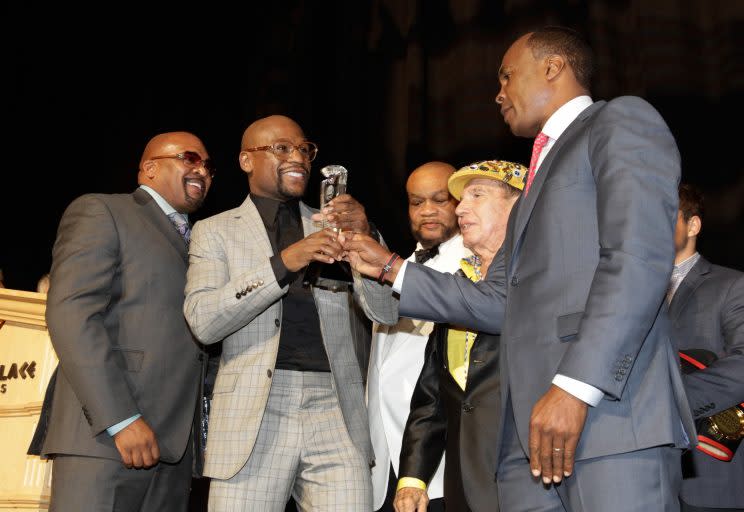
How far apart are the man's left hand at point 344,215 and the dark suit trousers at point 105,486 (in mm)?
1168

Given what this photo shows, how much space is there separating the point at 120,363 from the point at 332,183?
42.0 inches

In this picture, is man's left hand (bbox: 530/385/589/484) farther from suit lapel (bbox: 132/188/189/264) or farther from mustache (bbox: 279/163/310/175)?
suit lapel (bbox: 132/188/189/264)

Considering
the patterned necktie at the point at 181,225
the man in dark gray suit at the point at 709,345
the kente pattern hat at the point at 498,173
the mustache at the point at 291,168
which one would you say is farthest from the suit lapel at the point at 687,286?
the patterned necktie at the point at 181,225

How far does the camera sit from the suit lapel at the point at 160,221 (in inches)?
139

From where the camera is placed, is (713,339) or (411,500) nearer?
(411,500)

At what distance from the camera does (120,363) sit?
10.6 feet

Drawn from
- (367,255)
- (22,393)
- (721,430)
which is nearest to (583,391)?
(367,255)

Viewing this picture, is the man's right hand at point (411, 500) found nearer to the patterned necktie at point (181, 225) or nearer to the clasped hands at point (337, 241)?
the clasped hands at point (337, 241)

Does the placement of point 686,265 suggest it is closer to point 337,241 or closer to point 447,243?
point 447,243

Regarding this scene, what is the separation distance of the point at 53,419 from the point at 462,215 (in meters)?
1.71

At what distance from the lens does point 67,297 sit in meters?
3.20

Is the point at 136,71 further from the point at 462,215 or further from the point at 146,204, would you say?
the point at 462,215

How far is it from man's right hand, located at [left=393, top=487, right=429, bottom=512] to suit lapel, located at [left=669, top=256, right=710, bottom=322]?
48.5 inches

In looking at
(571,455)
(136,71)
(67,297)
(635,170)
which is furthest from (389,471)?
(136,71)
